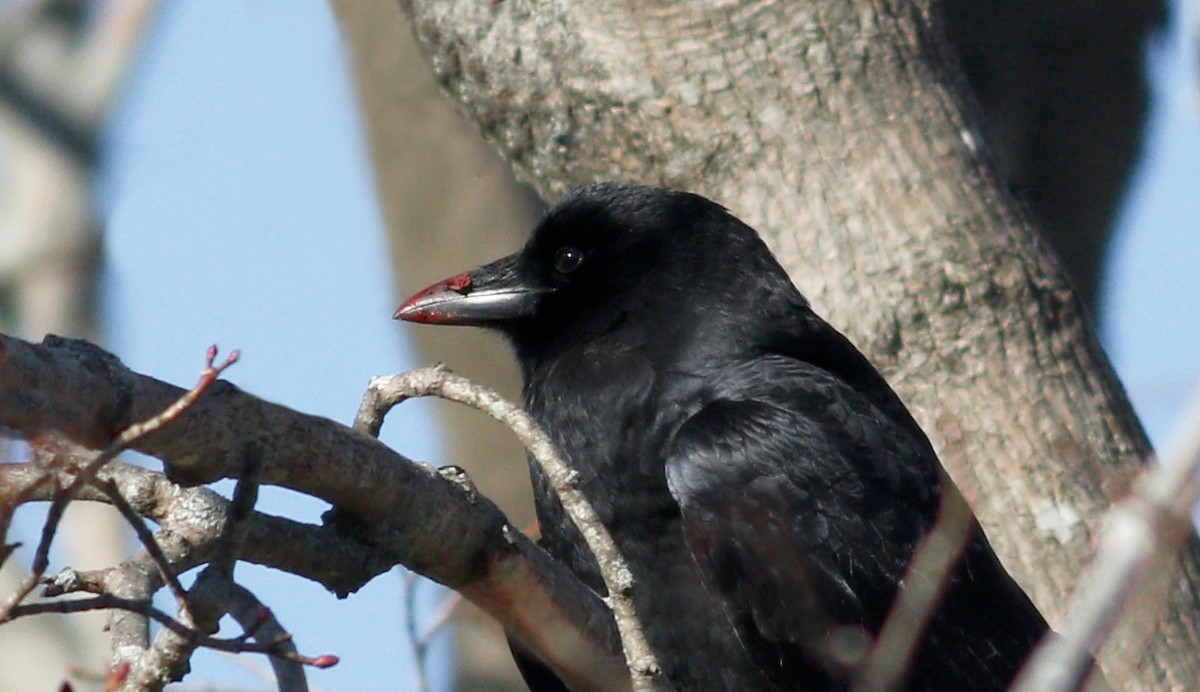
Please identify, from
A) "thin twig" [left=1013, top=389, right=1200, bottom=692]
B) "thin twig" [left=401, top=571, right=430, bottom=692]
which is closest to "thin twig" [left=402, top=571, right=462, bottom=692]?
"thin twig" [left=401, top=571, right=430, bottom=692]

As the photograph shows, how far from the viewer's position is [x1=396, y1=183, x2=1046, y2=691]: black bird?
3.76m

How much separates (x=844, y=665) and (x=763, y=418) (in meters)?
0.59

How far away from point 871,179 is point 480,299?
4.03ft

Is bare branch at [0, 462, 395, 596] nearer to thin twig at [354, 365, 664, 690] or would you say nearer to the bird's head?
thin twig at [354, 365, 664, 690]

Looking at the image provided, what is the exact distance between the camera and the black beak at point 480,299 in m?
4.57

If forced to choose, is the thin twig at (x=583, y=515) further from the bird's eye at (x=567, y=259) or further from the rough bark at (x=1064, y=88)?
the rough bark at (x=1064, y=88)

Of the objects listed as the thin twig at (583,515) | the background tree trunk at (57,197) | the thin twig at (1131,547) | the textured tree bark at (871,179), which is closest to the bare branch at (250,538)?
the thin twig at (583,515)

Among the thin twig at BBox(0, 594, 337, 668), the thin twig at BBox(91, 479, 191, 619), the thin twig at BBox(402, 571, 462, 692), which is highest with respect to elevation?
the thin twig at BBox(91, 479, 191, 619)

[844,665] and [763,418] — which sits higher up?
[763,418]

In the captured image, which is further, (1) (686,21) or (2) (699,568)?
(1) (686,21)

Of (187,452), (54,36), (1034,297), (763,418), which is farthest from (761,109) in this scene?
(54,36)

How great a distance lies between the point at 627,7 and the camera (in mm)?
5172

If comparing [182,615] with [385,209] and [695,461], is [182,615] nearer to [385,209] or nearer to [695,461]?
[695,461]

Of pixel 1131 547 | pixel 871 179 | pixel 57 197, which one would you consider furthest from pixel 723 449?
pixel 57 197
